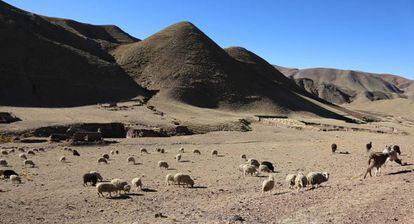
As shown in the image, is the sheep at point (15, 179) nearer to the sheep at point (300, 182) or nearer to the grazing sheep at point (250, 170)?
the grazing sheep at point (250, 170)

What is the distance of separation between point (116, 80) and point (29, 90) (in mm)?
25448

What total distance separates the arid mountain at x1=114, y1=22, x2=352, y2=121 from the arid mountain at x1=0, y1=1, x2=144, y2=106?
737 cm

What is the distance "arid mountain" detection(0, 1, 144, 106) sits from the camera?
90438 mm

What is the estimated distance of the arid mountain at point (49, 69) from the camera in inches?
A: 3561

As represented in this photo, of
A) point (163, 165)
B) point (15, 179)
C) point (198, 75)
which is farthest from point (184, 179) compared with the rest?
point (198, 75)

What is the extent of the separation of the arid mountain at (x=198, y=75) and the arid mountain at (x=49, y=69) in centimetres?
737

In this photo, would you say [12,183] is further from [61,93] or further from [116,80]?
[116,80]

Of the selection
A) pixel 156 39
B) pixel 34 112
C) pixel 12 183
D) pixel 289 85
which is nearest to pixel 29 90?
pixel 34 112

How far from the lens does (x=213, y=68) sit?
13038cm

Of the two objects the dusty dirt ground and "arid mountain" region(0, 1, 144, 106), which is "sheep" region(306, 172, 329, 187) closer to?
the dusty dirt ground

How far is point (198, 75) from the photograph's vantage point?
409ft

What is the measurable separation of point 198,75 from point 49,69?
39.6 meters

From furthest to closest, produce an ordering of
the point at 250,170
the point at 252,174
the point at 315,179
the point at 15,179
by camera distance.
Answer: the point at 252,174 < the point at 250,170 < the point at 15,179 < the point at 315,179

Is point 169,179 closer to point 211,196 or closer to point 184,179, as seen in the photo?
point 184,179
